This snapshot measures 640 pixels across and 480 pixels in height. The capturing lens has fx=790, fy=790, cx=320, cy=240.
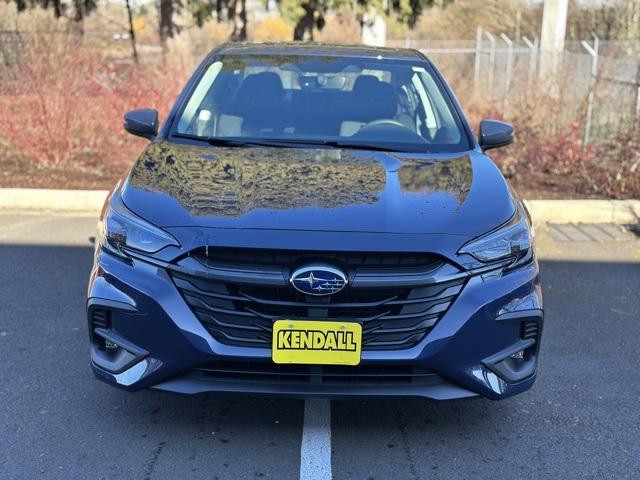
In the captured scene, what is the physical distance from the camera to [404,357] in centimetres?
307

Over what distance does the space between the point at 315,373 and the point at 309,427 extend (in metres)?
0.52

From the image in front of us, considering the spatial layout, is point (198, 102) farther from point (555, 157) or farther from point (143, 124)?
point (555, 157)

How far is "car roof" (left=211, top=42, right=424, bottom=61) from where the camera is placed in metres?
4.95

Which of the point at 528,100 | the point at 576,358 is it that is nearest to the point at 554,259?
the point at 576,358

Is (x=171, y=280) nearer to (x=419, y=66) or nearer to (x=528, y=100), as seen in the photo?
(x=419, y=66)

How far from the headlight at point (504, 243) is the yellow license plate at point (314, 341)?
564 mm

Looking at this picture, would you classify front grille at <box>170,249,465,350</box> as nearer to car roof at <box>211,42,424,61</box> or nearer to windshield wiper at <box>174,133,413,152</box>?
windshield wiper at <box>174,133,413,152</box>

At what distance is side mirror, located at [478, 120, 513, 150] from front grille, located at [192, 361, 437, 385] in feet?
5.88

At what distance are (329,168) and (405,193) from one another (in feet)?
1.50

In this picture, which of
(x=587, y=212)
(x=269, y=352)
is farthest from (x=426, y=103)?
(x=587, y=212)

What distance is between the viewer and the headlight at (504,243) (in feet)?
10.4

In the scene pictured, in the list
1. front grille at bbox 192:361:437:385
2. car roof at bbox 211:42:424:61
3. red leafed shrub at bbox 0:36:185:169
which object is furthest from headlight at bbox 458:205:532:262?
red leafed shrub at bbox 0:36:185:169

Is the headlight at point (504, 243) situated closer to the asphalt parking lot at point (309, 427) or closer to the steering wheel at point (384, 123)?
the asphalt parking lot at point (309, 427)

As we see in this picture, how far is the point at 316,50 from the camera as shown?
5.02 metres
